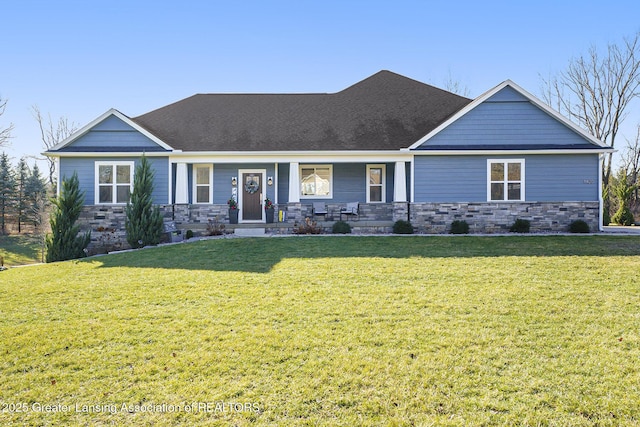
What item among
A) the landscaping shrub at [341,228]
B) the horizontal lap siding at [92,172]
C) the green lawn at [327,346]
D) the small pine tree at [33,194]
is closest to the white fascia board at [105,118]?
the horizontal lap siding at [92,172]

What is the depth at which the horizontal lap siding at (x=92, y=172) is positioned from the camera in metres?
14.5

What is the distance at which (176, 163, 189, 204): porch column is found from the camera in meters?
14.8

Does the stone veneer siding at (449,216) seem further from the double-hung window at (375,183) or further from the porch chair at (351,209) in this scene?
the double-hung window at (375,183)

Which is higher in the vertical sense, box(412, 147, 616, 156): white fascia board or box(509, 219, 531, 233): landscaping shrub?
box(412, 147, 616, 156): white fascia board

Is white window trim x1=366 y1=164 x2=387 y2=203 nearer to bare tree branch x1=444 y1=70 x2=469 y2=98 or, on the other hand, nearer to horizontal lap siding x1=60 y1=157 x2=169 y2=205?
horizontal lap siding x1=60 y1=157 x2=169 y2=205

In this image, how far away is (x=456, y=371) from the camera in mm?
3541

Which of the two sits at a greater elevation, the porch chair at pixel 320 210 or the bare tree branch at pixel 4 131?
the bare tree branch at pixel 4 131

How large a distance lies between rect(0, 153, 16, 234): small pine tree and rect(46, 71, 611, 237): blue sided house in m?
19.1

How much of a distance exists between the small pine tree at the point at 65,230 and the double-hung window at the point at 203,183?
478 cm

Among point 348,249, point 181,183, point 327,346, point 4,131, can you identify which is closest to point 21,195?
point 4,131

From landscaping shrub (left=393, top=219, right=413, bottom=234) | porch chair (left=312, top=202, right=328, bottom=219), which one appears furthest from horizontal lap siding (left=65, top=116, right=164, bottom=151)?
landscaping shrub (left=393, top=219, right=413, bottom=234)

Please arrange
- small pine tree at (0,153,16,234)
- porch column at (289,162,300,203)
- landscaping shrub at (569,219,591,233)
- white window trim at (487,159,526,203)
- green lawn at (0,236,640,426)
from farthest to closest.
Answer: small pine tree at (0,153,16,234) < porch column at (289,162,300,203) < white window trim at (487,159,526,203) < landscaping shrub at (569,219,591,233) < green lawn at (0,236,640,426)

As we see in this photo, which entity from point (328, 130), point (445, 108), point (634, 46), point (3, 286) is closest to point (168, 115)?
point (328, 130)

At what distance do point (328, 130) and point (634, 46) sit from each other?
2944cm
